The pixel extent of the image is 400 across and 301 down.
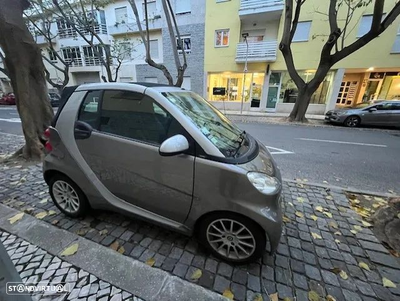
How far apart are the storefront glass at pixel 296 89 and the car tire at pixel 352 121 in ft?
18.0

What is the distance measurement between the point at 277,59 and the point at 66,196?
604 inches

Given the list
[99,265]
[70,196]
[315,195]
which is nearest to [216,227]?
[99,265]

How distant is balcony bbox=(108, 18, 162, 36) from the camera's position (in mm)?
16508

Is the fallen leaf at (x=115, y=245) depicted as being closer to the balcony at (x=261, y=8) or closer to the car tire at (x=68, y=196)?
the car tire at (x=68, y=196)

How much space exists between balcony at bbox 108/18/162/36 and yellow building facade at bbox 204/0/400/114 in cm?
466

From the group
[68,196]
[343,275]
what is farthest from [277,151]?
[68,196]

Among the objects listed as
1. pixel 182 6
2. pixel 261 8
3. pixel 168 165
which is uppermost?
pixel 182 6

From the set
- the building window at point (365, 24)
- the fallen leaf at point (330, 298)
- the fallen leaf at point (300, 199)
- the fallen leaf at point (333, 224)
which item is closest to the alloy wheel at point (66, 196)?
the fallen leaf at point (330, 298)

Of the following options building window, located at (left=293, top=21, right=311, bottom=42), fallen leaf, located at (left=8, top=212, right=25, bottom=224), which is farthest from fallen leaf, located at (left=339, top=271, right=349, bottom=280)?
building window, located at (left=293, top=21, right=311, bottom=42)

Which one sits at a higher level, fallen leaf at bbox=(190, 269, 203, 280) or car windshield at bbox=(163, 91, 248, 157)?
car windshield at bbox=(163, 91, 248, 157)

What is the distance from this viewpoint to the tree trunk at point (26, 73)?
3.74m

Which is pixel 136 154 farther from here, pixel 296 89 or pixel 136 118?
pixel 296 89

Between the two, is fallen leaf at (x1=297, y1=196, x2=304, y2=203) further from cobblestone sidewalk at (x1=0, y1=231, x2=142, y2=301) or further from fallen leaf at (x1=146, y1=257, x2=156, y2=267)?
cobblestone sidewalk at (x1=0, y1=231, x2=142, y2=301)

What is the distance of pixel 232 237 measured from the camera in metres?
1.91
